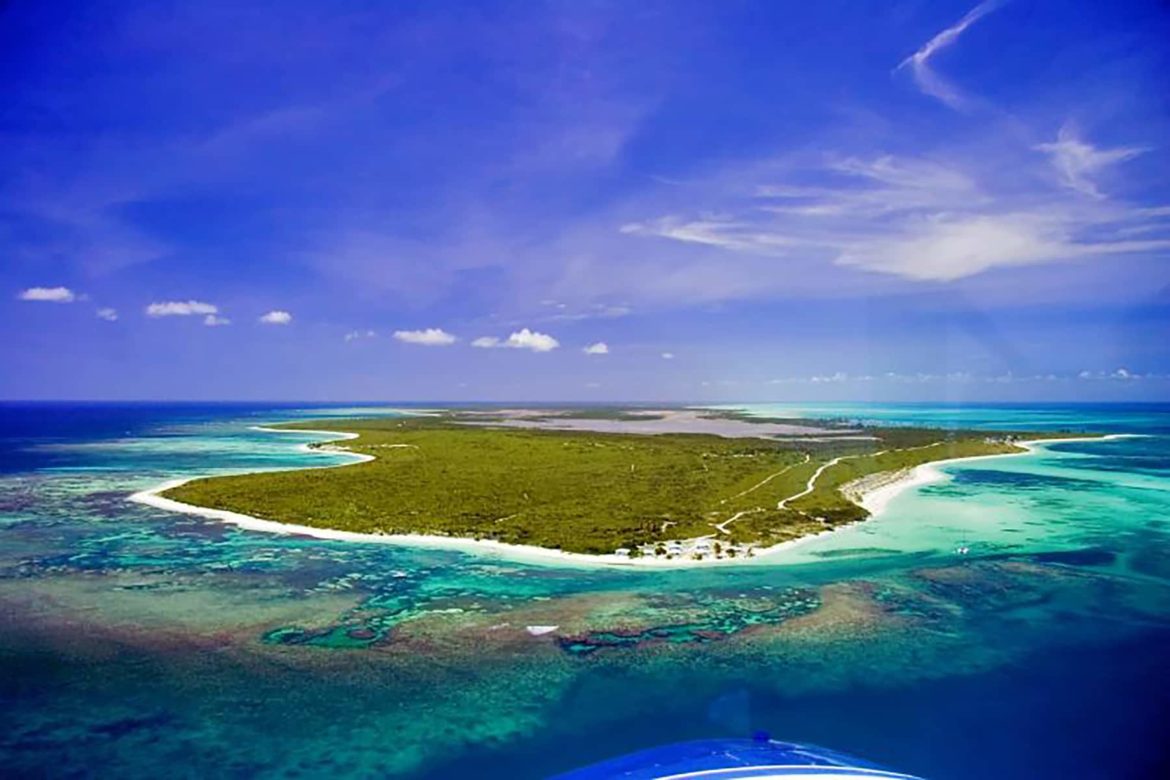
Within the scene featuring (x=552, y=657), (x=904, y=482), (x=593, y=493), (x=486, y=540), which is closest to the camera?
(x=552, y=657)

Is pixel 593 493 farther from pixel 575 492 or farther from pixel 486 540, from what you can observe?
pixel 486 540

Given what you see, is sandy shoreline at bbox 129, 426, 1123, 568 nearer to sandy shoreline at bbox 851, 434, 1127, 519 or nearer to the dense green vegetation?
sandy shoreline at bbox 851, 434, 1127, 519

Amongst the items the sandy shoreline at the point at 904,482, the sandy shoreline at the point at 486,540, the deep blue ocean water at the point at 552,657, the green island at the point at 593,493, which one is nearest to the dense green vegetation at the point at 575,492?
the green island at the point at 593,493

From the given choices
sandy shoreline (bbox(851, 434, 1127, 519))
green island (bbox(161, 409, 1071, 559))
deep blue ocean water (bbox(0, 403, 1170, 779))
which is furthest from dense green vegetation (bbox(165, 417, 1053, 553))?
deep blue ocean water (bbox(0, 403, 1170, 779))

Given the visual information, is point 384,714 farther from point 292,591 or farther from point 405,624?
point 292,591

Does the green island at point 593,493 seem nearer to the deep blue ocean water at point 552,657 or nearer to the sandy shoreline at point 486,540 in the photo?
the sandy shoreline at point 486,540

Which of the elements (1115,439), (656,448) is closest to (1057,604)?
(656,448)

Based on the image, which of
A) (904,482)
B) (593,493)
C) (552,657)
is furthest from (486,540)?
(904,482)
